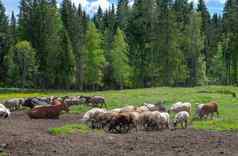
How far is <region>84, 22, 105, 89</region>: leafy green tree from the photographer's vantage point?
285ft

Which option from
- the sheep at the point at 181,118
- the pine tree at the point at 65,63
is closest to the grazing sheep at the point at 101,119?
the sheep at the point at 181,118

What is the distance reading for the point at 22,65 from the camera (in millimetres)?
81625

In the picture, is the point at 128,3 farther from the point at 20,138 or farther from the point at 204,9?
the point at 20,138

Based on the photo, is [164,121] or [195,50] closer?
[164,121]

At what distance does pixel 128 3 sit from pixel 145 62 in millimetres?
28851

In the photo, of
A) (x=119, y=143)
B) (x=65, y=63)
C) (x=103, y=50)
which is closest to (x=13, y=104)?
(x=119, y=143)

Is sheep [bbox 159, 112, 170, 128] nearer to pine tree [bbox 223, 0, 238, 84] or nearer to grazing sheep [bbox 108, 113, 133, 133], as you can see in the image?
grazing sheep [bbox 108, 113, 133, 133]

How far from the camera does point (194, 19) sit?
91.2 meters

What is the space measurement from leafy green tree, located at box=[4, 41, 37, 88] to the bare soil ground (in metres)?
54.4

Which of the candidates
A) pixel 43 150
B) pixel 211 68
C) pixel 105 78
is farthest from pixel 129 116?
pixel 211 68

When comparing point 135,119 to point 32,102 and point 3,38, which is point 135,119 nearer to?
point 32,102

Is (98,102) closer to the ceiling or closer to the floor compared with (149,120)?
closer to the ceiling

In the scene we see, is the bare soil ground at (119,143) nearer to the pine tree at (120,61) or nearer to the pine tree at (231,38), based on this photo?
the pine tree at (120,61)

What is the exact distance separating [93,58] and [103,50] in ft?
18.5
